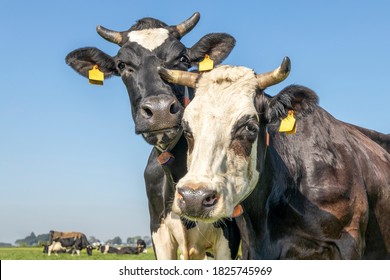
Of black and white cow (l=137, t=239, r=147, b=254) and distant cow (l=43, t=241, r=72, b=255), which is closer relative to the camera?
distant cow (l=43, t=241, r=72, b=255)

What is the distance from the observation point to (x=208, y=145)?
623cm

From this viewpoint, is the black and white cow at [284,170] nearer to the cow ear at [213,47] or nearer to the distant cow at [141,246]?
the cow ear at [213,47]

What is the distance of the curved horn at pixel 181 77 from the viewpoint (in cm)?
741

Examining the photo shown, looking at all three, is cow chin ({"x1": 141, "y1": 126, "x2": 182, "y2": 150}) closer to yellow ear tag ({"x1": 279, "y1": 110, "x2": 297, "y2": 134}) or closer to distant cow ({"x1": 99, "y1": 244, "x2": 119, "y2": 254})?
yellow ear tag ({"x1": 279, "y1": 110, "x2": 297, "y2": 134})

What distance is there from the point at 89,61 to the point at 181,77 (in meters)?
3.09

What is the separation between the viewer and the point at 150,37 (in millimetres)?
9359

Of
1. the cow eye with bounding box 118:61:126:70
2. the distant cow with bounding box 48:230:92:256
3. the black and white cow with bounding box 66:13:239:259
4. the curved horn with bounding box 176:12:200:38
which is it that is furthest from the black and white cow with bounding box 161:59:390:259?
the distant cow with bounding box 48:230:92:256

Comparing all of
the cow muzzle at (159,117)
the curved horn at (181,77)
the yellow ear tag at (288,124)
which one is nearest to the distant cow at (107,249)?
the cow muzzle at (159,117)

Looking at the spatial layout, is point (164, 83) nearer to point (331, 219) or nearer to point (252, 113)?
point (252, 113)

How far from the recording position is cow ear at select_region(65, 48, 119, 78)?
9.95 m

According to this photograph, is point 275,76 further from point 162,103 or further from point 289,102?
point 162,103

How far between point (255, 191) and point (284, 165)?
53cm
